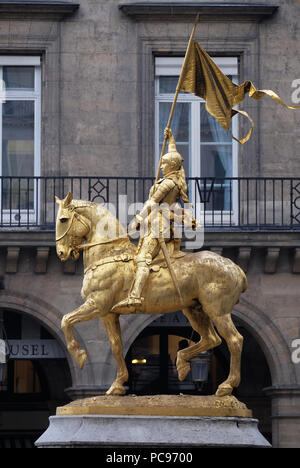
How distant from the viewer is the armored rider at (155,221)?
14.4 metres

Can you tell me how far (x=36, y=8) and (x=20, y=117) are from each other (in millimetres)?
1739

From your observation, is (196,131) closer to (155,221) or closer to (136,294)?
(155,221)

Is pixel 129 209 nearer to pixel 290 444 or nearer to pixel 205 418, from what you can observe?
pixel 290 444

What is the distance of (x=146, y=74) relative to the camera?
24.6 m

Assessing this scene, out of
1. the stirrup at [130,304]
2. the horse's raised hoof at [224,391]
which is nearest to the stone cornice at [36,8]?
the stirrup at [130,304]

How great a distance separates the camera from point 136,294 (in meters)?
14.4

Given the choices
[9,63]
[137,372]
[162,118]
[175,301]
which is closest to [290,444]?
[137,372]

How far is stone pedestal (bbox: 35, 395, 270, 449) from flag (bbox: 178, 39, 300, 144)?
2835 mm

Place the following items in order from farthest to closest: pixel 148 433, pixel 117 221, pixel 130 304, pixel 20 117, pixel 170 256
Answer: pixel 20 117
pixel 117 221
pixel 170 256
pixel 130 304
pixel 148 433

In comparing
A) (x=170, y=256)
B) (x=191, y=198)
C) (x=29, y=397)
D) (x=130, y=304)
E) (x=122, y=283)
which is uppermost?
(x=191, y=198)

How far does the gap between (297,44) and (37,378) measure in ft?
24.5

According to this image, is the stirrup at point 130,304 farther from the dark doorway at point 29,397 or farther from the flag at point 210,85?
the dark doorway at point 29,397

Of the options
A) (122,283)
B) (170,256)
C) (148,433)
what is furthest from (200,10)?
(148,433)

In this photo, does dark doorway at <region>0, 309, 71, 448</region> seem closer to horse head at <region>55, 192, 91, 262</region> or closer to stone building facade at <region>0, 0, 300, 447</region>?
stone building facade at <region>0, 0, 300, 447</region>
